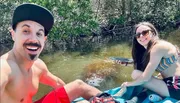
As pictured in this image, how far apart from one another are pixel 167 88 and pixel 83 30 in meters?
5.67

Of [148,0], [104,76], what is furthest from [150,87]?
[148,0]

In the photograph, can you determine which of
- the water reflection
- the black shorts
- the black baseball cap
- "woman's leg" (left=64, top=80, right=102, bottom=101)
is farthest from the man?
the water reflection

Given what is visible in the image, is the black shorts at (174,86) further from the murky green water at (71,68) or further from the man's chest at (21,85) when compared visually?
the murky green water at (71,68)

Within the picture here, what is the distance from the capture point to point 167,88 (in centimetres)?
371

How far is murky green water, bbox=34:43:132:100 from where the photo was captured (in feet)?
18.7

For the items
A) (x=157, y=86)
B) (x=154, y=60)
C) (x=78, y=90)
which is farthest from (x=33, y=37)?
(x=157, y=86)

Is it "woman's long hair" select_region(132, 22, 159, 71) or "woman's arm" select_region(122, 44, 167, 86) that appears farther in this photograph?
"woman's long hair" select_region(132, 22, 159, 71)

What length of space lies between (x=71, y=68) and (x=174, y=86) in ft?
11.9

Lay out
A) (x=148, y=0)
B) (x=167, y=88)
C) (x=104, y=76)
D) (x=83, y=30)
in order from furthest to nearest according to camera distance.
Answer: (x=148, y=0) < (x=83, y=30) < (x=104, y=76) < (x=167, y=88)

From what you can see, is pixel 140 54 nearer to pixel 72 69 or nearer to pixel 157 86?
pixel 157 86

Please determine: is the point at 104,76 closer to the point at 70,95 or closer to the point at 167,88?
the point at 167,88

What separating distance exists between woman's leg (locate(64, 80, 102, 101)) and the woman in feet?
2.51

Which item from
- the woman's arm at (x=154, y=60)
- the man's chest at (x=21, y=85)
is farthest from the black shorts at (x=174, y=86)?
the man's chest at (x=21, y=85)

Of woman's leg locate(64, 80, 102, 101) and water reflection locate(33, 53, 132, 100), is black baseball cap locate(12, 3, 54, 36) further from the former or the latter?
water reflection locate(33, 53, 132, 100)
